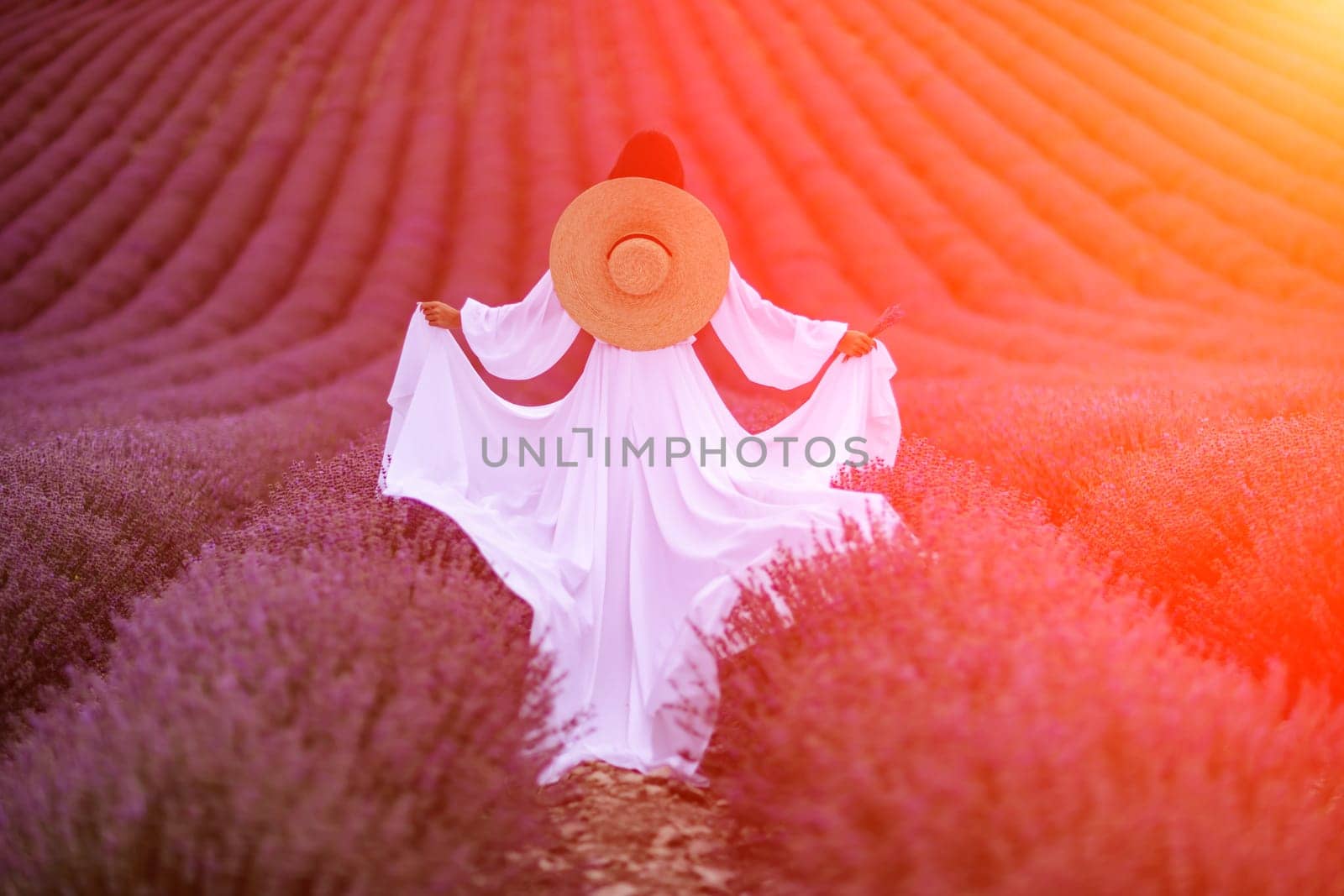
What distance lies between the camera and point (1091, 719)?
3.64ft

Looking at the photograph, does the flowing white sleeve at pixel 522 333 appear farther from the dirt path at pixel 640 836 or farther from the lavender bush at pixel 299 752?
the dirt path at pixel 640 836

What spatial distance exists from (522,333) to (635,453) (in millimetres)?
505

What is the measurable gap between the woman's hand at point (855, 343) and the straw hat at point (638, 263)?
1.42 ft

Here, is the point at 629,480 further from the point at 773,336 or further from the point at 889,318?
the point at 889,318

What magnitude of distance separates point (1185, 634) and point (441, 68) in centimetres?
1009

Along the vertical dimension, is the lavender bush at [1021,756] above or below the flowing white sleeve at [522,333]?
below

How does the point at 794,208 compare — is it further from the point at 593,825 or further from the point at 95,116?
the point at 95,116

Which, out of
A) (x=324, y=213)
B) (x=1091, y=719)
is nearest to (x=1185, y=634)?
(x=1091, y=719)

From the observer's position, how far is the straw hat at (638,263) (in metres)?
2.28

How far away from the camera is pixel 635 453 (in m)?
2.45

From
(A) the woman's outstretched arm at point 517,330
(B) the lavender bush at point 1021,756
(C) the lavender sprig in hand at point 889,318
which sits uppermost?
(A) the woman's outstretched arm at point 517,330

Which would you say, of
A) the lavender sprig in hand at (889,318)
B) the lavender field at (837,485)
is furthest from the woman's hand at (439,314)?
the lavender sprig in hand at (889,318)

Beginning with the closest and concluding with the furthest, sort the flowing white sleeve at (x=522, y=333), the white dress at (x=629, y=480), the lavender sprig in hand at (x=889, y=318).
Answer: the white dress at (x=629, y=480)
the lavender sprig in hand at (x=889, y=318)
the flowing white sleeve at (x=522, y=333)

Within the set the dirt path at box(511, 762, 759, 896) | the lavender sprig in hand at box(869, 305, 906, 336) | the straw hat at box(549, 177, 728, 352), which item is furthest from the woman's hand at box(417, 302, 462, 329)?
the dirt path at box(511, 762, 759, 896)
